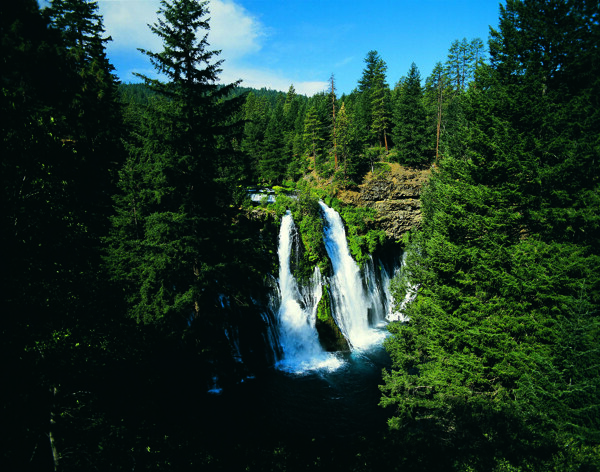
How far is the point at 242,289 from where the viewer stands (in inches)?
544

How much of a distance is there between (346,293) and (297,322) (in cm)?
548

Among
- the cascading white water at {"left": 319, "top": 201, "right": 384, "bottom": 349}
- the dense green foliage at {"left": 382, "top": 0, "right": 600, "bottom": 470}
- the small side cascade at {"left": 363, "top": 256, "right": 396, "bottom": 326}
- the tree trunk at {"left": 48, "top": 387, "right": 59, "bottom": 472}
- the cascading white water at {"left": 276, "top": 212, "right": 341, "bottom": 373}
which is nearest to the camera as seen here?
the tree trunk at {"left": 48, "top": 387, "right": 59, "bottom": 472}

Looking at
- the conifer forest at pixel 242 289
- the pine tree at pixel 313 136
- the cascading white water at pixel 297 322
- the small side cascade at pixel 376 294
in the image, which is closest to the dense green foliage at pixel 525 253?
the conifer forest at pixel 242 289

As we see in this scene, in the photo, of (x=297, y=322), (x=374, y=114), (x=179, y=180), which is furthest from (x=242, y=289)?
(x=374, y=114)

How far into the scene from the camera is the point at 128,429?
6348 millimetres

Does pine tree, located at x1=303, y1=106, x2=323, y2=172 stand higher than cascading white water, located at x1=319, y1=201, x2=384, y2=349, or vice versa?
pine tree, located at x1=303, y1=106, x2=323, y2=172

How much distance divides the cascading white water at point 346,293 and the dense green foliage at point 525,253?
12.1 m

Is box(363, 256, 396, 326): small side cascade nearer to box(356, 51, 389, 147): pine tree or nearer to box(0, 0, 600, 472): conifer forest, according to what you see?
box(0, 0, 600, 472): conifer forest

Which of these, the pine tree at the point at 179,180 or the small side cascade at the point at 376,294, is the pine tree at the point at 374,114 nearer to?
the small side cascade at the point at 376,294

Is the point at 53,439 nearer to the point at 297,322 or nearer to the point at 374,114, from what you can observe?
the point at 297,322

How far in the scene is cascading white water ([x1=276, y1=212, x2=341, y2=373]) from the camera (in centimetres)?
1948

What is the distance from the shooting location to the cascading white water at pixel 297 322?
63.9 feet

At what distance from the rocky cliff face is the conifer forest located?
14575 mm

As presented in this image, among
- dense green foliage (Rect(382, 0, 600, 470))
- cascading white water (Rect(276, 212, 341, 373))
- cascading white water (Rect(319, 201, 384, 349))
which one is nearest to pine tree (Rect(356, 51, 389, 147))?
cascading white water (Rect(319, 201, 384, 349))
